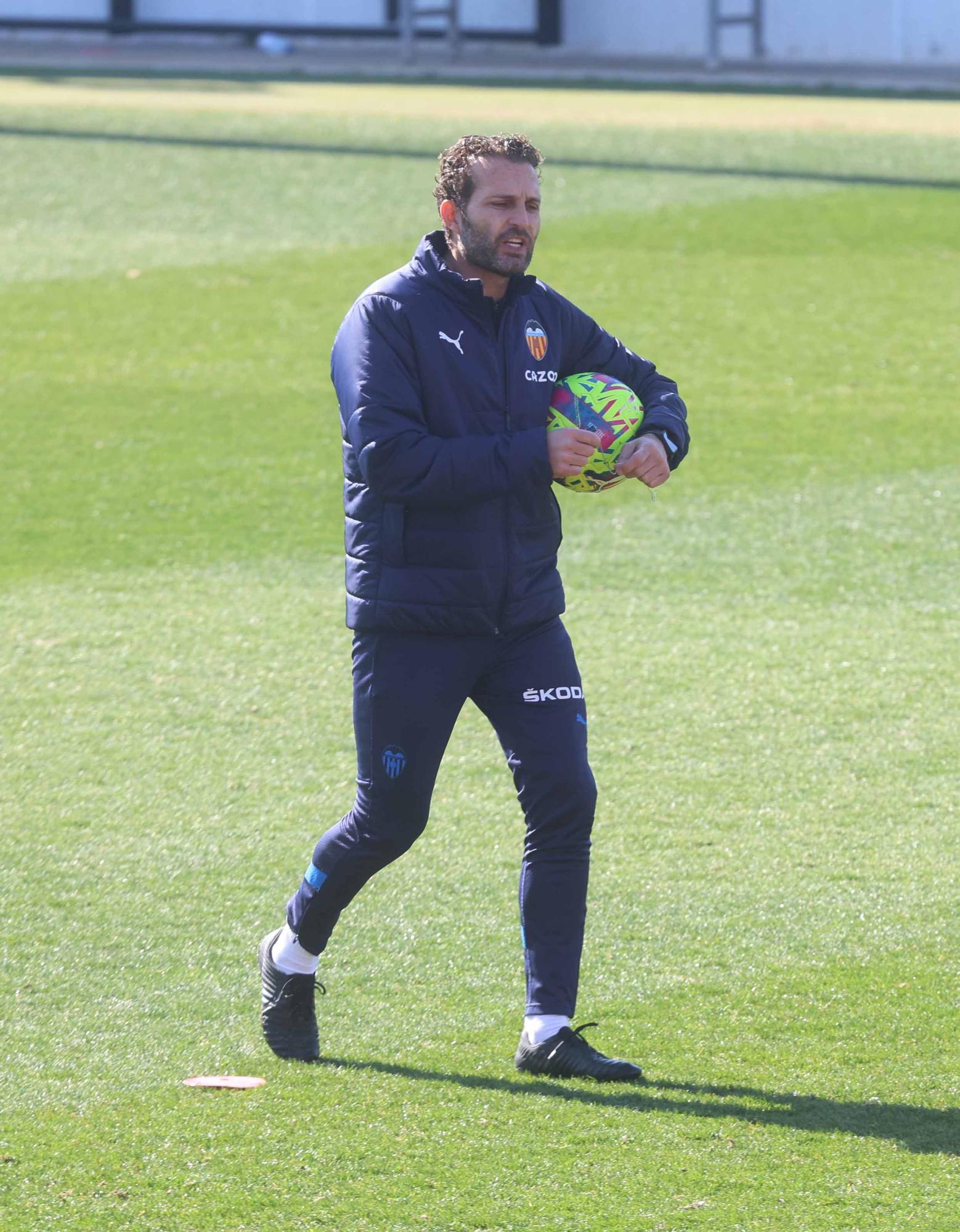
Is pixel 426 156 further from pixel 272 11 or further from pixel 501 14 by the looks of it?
pixel 272 11

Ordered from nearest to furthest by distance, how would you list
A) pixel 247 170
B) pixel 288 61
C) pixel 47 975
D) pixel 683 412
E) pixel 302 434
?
pixel 683 412 < pixel 47 975 < pixel 302 434 < pixel 247 170 < pixel 288 61

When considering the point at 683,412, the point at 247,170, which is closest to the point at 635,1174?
the point at 683,412

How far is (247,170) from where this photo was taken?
20984mm

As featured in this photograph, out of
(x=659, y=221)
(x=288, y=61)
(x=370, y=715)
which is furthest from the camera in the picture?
(x=288, y=61)

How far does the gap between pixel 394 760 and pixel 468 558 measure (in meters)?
0.51

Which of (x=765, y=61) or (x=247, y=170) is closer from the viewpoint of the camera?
(x=247, y=170)

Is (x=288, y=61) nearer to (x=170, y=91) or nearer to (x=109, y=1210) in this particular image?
(x=170, y=91)

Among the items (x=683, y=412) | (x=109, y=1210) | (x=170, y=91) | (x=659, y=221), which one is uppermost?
(x=170, y=91)

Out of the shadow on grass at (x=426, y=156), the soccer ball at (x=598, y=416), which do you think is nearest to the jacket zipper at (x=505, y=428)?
the soccer ball at (x=598, y=416)

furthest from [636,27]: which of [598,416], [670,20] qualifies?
[598,416]

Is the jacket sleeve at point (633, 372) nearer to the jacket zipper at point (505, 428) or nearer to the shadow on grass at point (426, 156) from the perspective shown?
the jacket zipper at point (505, 428)

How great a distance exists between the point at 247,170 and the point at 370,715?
17679mm

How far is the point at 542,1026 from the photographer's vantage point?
4383mm

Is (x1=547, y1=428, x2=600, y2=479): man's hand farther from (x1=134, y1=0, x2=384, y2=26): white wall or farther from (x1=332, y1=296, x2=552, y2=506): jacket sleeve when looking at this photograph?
(x1=134, y1=0, x2=384, y2=26): white wall
